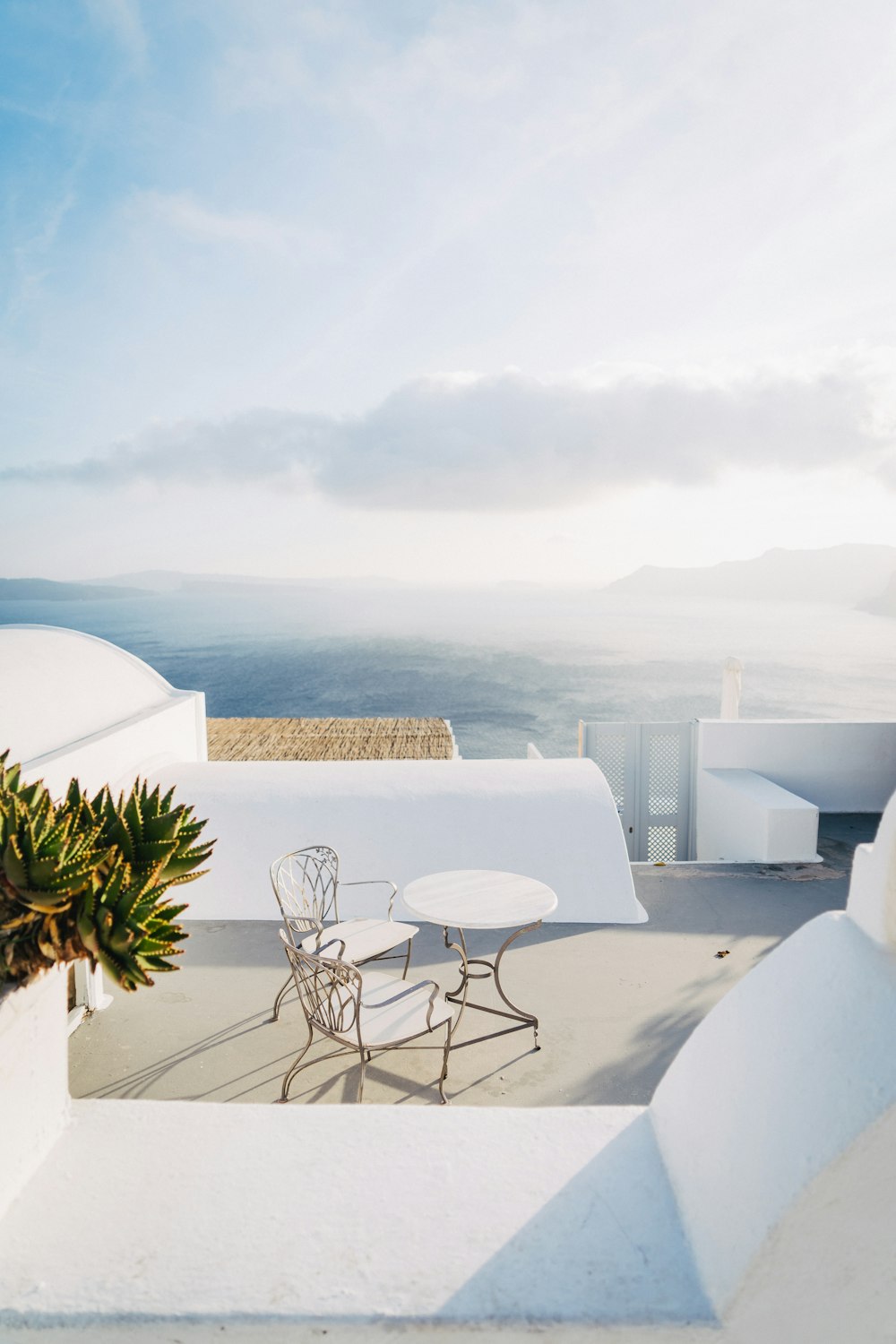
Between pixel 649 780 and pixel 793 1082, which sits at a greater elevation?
pixel 793 1082

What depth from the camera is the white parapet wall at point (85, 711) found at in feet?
17.2

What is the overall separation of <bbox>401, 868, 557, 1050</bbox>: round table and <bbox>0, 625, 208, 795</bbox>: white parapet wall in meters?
2.43

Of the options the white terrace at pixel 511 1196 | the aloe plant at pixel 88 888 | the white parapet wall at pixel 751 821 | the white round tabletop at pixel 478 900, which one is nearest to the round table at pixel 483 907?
the white round tabletop at pixel 478 900

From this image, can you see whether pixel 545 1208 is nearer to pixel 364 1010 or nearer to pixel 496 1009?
pixel 364 1010

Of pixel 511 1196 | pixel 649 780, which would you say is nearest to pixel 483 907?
pixel 511 1196

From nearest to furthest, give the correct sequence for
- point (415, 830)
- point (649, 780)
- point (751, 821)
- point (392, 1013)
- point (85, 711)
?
point (392, 1013) → point (415, 830) → point (85, 711) → point (751, 821) → point (649, 780)

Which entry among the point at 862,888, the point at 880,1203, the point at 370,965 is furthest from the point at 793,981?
the point at 370,965

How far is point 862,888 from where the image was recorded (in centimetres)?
139

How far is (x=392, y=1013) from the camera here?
3.23m

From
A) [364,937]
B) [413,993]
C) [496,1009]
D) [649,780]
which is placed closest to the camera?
[413,993]

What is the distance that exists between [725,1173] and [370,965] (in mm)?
3597

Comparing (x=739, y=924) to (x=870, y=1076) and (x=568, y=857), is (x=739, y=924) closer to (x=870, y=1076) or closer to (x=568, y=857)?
(x=568, y=857)

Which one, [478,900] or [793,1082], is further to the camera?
[478,900]

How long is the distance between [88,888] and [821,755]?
8.85m
